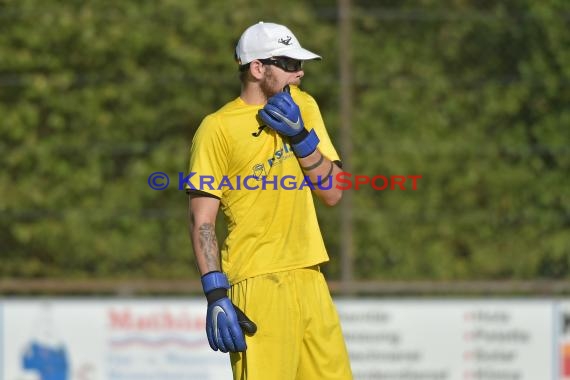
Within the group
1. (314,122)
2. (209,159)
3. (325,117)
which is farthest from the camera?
(325,117)

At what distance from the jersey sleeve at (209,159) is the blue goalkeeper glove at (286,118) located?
203mm

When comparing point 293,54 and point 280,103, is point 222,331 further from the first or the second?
point 293,54

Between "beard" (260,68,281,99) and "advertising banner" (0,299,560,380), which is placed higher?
"beard" (260,68,281,99)

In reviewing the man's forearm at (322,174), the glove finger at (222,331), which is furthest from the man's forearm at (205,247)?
the man's forearm at (322,174)

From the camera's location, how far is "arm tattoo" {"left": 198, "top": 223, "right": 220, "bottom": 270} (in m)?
4.31

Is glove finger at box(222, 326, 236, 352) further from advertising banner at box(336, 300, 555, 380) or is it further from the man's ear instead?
advertising banner at box(336, 300, 555, 380)

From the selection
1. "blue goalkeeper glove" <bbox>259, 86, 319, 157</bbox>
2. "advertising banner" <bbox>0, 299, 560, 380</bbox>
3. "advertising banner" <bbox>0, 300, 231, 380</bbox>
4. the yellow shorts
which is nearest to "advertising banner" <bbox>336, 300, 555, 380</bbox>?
"advertising banner" <bbox>0, 299, 560, 380</bbox>

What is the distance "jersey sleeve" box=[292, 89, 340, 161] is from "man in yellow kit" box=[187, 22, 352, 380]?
0.6 inches

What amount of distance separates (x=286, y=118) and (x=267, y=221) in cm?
44

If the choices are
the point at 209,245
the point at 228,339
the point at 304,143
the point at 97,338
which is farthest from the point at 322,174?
Result: the point at 97,338

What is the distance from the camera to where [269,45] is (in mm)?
4328

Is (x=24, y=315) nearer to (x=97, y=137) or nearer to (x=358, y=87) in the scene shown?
(x=97, y=137)

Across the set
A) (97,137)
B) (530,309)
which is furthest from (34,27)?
(530,309)

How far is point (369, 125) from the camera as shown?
29.2ft
